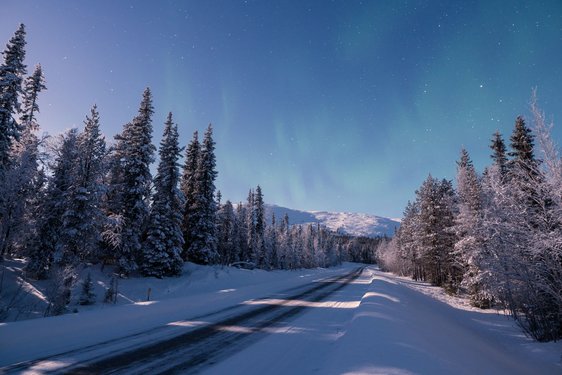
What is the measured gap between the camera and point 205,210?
3391cm

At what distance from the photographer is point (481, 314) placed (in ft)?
63.6

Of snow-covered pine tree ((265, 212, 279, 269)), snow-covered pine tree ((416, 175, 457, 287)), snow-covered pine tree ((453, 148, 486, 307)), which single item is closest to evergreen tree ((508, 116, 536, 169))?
snow-covered pine tree ((453, 148, 486, 307))

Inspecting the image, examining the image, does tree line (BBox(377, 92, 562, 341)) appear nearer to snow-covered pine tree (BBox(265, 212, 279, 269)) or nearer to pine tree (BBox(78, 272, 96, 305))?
pine tree (BBox(78, 272, 96, 305))

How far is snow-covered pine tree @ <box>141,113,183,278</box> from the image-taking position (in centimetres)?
2780

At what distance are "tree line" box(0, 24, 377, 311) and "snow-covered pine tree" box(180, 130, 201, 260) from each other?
0.12m

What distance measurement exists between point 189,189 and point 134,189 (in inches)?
314

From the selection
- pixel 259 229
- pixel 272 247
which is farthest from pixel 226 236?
pixel 272 247

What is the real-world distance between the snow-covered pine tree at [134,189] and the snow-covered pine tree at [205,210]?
5728 mm

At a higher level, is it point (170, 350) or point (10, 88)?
point (10, 88)

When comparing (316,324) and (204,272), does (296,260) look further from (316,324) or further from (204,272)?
(316,324)

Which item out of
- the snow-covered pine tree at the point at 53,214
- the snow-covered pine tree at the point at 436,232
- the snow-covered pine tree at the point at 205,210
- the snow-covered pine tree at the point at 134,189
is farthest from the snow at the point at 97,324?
the snow-covered pine tree at the point at 436,232

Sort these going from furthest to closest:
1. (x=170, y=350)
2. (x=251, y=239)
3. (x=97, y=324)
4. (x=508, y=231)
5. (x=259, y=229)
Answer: (x=259, y=229)
(x=251, y=239)
(x=508, y=231)
(x=97, y=324)
(x=170, y=350)

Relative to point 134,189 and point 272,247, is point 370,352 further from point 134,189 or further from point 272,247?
point 272,247

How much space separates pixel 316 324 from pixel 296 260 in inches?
2653
